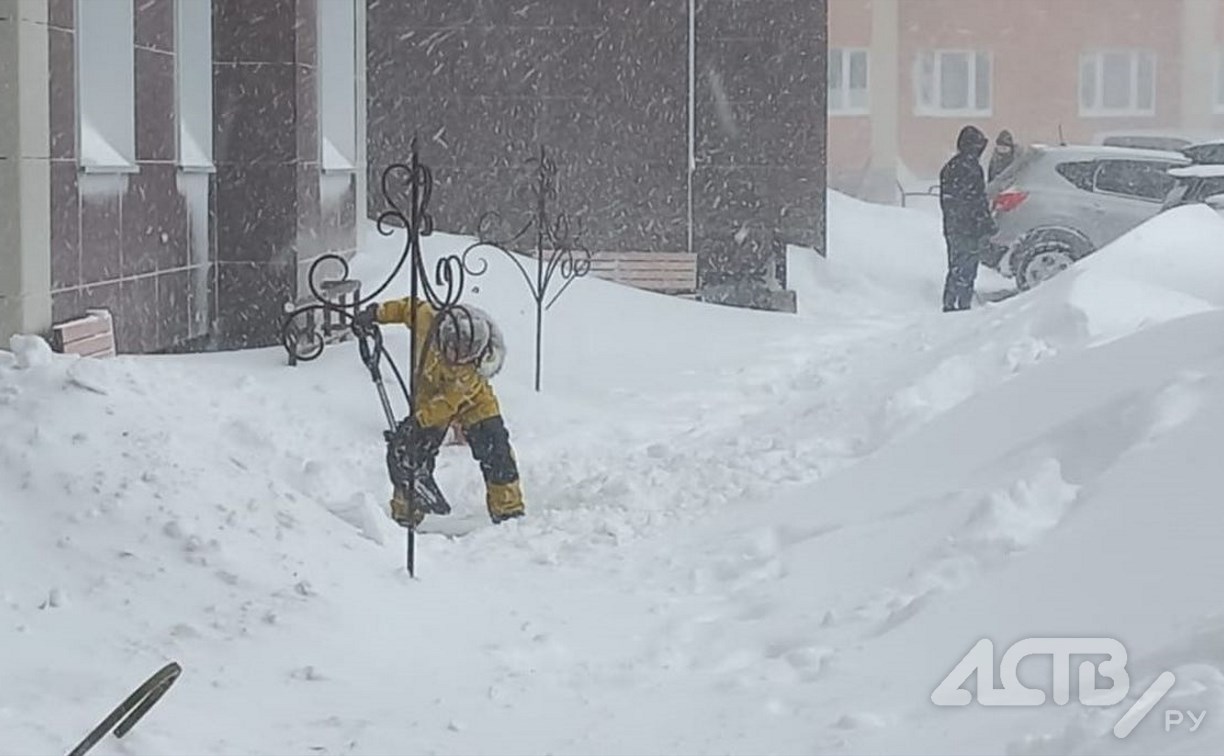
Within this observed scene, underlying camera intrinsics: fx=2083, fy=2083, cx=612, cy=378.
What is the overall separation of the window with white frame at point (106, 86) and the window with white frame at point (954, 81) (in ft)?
98.5

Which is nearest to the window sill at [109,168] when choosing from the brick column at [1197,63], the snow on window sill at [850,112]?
the snow on window sill at [850,112]

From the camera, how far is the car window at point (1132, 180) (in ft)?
68.6

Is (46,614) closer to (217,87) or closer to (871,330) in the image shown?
(217,87)

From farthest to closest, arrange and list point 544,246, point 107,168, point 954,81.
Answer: point 954,81
point 544,246
point 107,168

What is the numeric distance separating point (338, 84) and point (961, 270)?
5758mm

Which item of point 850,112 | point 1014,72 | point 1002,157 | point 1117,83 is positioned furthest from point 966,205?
point 1117,83

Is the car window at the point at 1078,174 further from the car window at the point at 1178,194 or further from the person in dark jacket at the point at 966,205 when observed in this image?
the person in dark jacket at the point at 966,205

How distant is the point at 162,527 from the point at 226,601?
1.25 ft

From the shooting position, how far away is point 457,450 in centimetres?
1054

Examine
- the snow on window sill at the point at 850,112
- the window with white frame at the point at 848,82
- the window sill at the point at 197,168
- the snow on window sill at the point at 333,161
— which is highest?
the window with white frame at the point at 848,82

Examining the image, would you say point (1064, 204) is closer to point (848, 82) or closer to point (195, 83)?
point (195, 83)

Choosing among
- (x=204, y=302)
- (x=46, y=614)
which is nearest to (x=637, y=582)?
(x=46, y=614)

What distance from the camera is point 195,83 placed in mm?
12648

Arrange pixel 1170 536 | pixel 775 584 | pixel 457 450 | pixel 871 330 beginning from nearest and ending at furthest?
pixel 1170 536 < pixel 775 584 < pixel 457 450 < pixel 871 330
